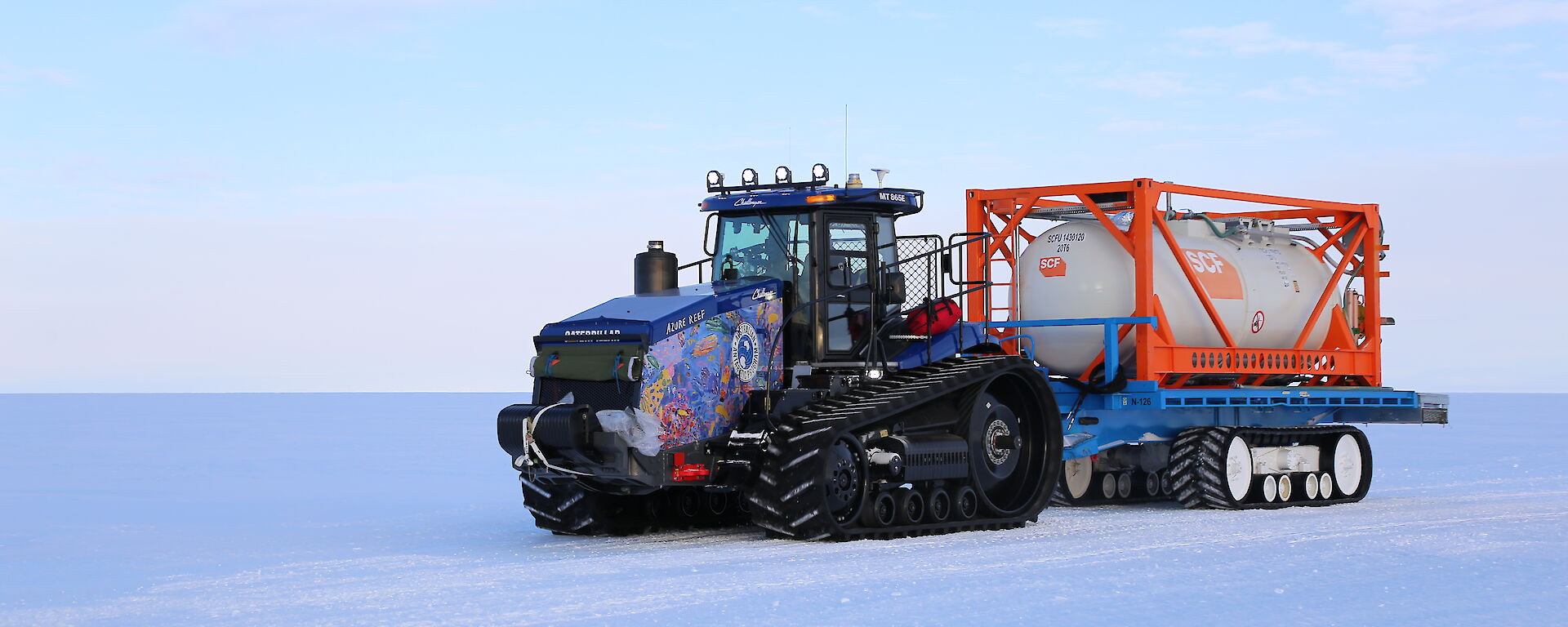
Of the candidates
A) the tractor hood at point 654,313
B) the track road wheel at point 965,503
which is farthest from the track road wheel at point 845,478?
the tractor hood at point 654,313

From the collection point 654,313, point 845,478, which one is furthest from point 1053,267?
point 654,313

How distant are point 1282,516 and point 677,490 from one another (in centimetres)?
681

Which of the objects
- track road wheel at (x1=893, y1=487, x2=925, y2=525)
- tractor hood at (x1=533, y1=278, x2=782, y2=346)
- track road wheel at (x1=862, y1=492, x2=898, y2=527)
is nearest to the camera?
tractor hood at (x1=533, y1=278, x2=782, y2=346)

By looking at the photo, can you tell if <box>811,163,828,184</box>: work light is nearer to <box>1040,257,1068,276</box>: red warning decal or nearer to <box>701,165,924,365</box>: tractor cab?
<box>701,165,924,365</box>: tractor cab

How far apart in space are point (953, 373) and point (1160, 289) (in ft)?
13.6

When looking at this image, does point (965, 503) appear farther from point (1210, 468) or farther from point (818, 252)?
point (1210, 468)

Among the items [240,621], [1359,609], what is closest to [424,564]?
[240,621]

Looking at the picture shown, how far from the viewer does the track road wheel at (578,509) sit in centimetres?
1644

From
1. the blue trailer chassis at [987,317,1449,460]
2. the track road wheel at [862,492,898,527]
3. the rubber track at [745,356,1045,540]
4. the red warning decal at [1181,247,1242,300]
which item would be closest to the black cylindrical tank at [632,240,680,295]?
the rubber track at [745,356,1045,540]

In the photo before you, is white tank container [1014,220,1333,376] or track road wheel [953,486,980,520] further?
white tank container [1014,220,1333,376]

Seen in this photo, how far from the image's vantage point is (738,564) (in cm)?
1355

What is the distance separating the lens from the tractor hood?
15078 millimetres

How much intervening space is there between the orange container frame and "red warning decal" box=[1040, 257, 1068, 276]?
402 millimetres

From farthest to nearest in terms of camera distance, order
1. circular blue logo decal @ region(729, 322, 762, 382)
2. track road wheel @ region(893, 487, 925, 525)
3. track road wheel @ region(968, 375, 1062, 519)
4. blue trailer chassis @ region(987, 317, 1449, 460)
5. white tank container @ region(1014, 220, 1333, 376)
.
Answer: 1. white tank container @ region(1014, 220, 1333, 376)
2. blue trailer chassis @ region(987, 317, 1449, 460)
3. track road wheel @ region(968, 375, 1062, 519)
4. track road wheel @ region(893, 487, 925, 525)
5. circular blue logo decal @ region(729, 322, 762, 382)
